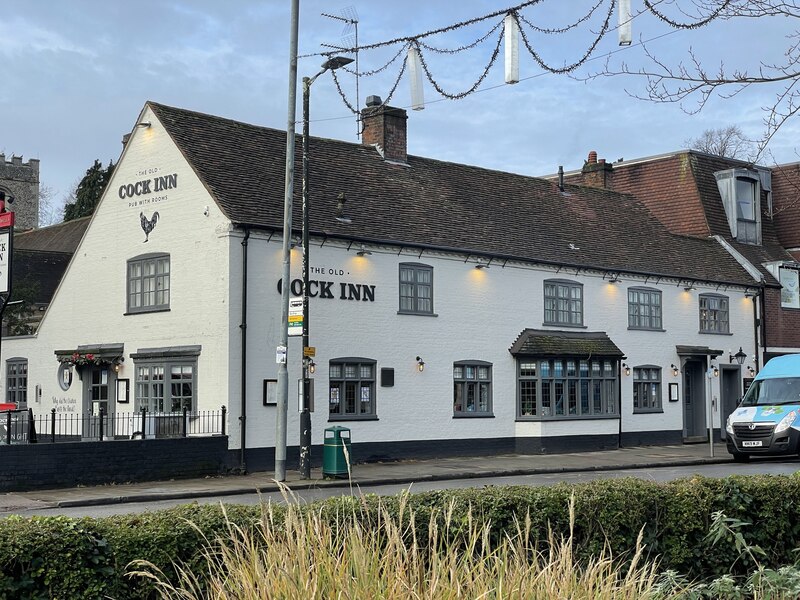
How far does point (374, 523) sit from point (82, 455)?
588 inches

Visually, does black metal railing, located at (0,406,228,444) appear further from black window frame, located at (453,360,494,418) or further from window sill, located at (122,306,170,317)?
black window frame, located at (453,360,494,418)

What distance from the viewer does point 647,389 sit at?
3428cm

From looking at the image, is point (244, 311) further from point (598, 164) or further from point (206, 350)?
point (598, 164)

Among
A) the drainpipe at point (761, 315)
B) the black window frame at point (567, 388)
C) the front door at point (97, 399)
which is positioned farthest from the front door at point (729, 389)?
the front door at point (97, 399)

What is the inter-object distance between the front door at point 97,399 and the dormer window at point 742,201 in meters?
24.5

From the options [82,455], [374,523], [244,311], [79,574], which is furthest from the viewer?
[244,311]

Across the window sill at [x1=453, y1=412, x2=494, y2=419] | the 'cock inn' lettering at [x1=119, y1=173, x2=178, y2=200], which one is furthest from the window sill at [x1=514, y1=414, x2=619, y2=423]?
the 'cock inn' lettering at [x1=119, y1=173, x2=178, y2=200]

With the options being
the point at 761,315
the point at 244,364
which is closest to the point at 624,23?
the point at 244,364

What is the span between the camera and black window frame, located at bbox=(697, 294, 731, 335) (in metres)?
36.4

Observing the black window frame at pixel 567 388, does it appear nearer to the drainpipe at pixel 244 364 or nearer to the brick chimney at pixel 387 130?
the brick chimney at pixel 387 130

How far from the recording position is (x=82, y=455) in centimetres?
2164

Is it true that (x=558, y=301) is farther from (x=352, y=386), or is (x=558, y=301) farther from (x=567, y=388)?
(x=352, y=386)

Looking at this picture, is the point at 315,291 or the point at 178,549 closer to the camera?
the point at 178,549

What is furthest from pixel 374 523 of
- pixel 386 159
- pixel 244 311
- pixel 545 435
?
pixel 386 159
